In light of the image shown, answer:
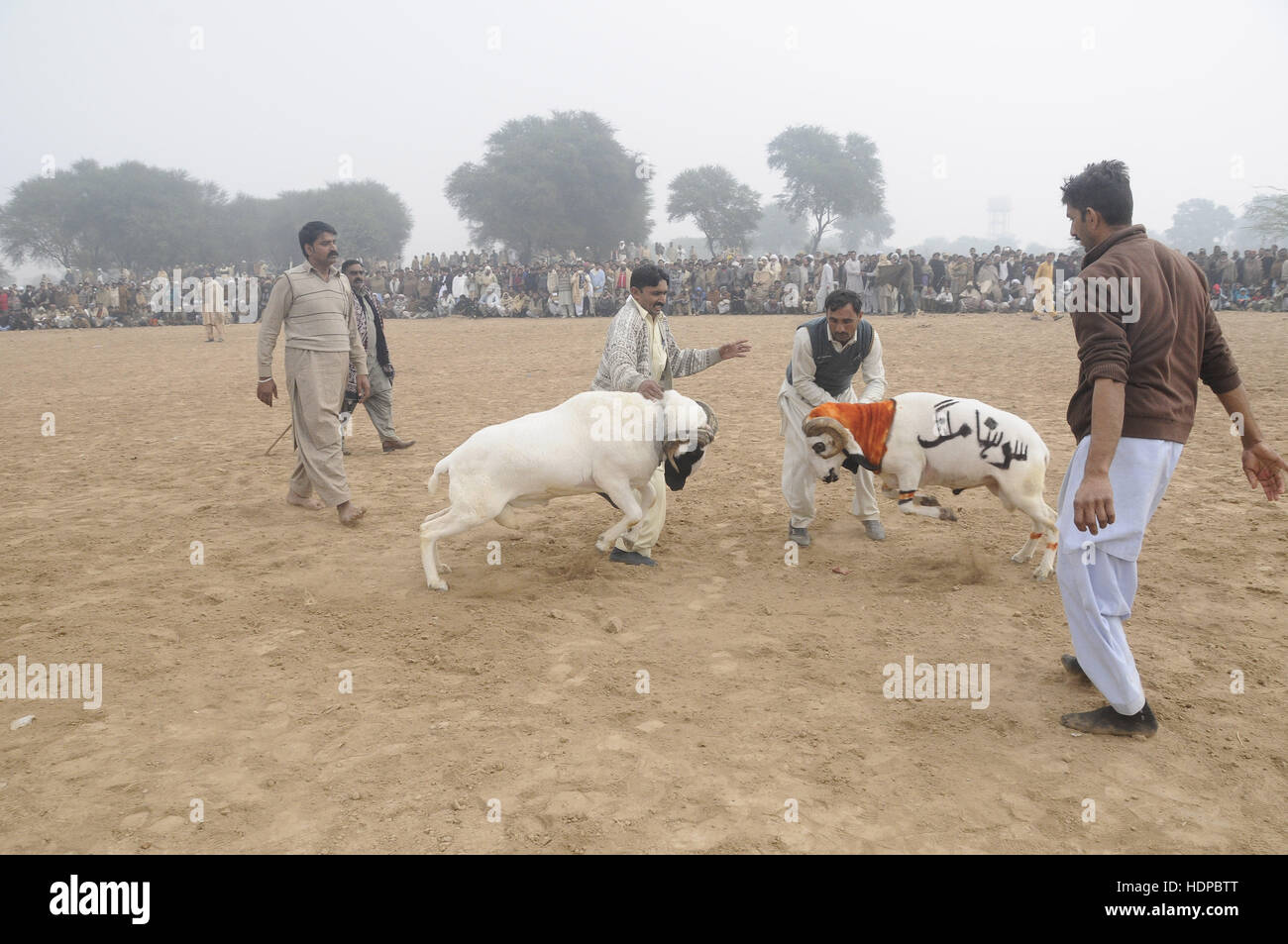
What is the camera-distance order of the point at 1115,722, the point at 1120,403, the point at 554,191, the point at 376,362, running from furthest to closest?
the point at 554,191
the point at 376,362
the point at 1115,722
the point at 1120,403

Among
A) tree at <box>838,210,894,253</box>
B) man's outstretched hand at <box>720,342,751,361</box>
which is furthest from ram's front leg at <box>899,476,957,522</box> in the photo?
tree at <box>838,210,894,253</box>

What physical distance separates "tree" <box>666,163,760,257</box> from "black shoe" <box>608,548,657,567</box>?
2363 inches

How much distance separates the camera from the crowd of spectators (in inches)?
1040

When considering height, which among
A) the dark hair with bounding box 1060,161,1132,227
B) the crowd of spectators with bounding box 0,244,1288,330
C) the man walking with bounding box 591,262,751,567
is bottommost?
the man walking with bounding box 591,262,751,567

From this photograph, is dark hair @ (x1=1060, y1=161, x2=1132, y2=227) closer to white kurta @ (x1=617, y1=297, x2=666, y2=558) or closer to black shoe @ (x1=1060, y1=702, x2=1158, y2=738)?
black shoe @ (x1=1060, y1=702, x2=1158, y2=738)

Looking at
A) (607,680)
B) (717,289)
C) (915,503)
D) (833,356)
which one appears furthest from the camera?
(717,289)

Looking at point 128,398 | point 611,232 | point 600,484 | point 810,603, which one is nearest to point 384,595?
point 600,484

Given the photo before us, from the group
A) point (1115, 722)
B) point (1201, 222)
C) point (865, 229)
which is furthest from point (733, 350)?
point (1201, 222)

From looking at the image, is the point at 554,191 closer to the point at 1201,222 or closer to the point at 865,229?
the point at 865,229

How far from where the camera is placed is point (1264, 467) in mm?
3896

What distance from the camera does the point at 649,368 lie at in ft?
20.0

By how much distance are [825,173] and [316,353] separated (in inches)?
2532

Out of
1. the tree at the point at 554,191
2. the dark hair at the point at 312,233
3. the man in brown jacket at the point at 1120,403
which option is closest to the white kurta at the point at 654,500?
the dark hair at the point at 312,233

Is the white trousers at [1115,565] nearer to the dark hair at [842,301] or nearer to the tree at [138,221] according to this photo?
the dark hair at [842,301]
